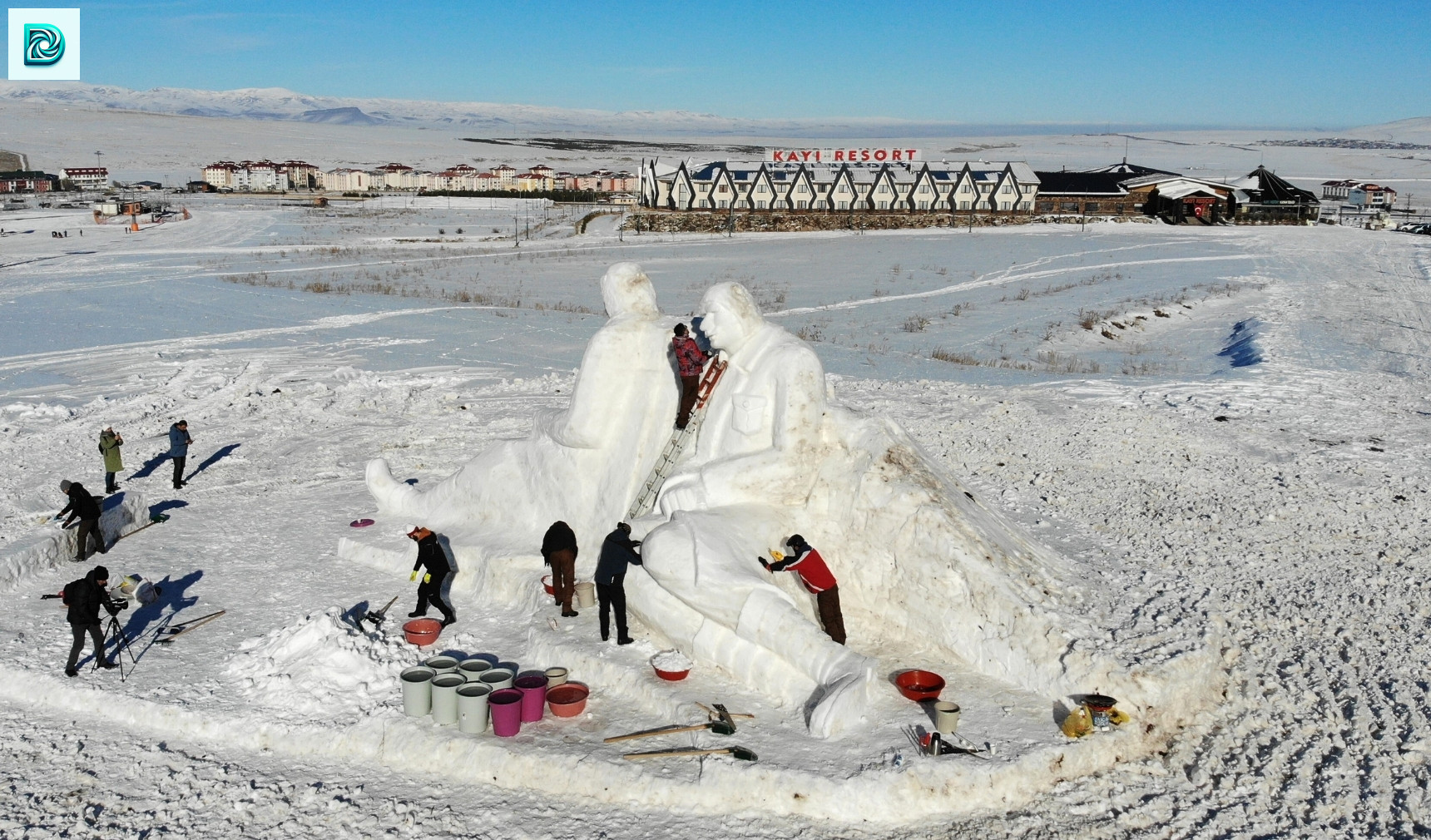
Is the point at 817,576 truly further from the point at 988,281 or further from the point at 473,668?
the point at 988,281

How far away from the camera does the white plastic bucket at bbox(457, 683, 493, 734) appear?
691cm

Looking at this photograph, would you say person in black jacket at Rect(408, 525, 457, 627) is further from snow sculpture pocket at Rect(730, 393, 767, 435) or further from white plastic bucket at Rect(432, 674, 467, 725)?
snow sculpture pocket at Rect(730, 393, 767, 435)

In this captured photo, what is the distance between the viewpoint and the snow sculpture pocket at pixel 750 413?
7.70 m

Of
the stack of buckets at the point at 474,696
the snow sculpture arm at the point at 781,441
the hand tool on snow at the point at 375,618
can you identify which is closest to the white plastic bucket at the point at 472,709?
the stack of buckets at the point at 474,696

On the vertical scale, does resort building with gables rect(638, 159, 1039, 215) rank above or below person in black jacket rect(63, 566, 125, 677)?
above

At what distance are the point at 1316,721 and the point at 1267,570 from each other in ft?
9.09

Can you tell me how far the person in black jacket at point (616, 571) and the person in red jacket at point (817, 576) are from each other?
3.34 ft

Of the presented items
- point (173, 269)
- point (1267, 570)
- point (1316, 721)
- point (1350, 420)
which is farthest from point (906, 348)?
point (173, 269)

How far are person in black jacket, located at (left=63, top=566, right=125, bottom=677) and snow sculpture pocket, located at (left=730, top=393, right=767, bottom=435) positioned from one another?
16.6 ft

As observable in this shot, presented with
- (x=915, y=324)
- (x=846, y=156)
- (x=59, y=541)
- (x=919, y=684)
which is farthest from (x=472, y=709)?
(x=846, y=156)

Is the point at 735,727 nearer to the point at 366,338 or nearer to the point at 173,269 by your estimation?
the point at 366,338

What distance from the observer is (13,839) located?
19.8 feet

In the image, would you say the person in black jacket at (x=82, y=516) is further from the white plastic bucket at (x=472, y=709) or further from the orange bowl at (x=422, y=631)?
the white plastic bucket at (x=472, y=709)

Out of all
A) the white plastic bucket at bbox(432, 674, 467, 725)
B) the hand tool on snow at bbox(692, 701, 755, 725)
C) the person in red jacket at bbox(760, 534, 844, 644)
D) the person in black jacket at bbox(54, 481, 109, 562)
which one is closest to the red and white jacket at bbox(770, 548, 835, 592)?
the person in red jacket at bbox(760, 534, 844, 644)
